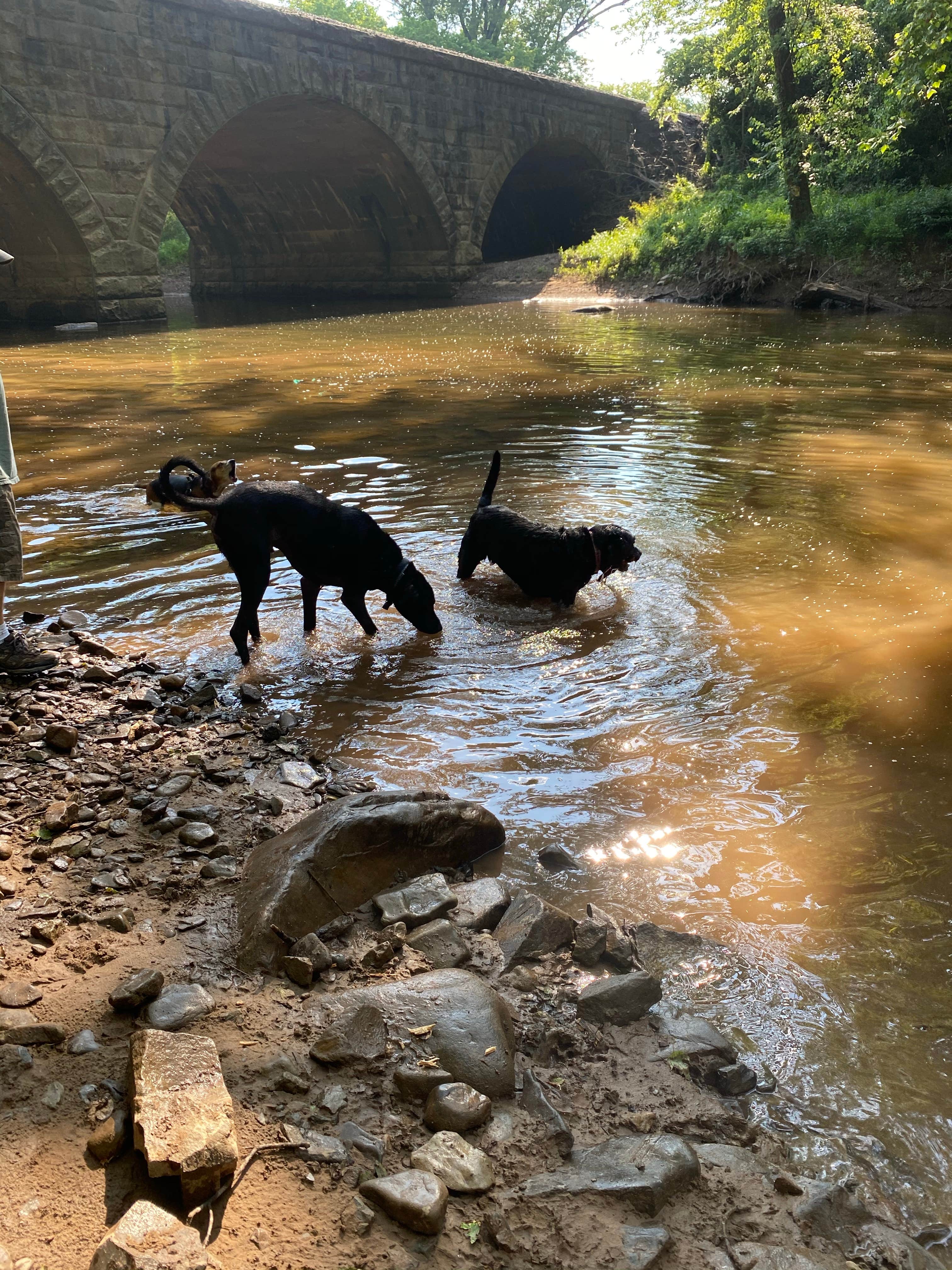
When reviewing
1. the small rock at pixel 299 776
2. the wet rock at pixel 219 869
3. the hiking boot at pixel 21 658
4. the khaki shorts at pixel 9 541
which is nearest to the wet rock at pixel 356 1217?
the wet rock at pixel 219 869

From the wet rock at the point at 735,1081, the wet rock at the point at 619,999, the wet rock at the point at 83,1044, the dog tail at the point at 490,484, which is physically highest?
the dog tail at the point at 490,484

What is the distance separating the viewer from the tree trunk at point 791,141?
2322 cm

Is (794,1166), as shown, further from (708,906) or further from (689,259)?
(689,259)

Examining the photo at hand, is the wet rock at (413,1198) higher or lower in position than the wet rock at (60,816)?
lower

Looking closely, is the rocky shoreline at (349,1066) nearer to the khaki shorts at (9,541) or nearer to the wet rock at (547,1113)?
the wet rock at (547,1113)

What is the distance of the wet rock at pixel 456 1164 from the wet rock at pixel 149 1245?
1.53 feet

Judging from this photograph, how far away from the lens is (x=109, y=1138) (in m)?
1.80

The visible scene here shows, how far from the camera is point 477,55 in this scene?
53.8m

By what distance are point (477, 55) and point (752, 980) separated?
61.7 metres

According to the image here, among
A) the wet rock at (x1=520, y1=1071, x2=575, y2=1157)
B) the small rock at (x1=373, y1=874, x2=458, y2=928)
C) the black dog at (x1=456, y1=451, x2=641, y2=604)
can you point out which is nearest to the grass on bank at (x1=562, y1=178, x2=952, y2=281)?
the black dog at (x1=456, y1=451, x2=641, y2=604)

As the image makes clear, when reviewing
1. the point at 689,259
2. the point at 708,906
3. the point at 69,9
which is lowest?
the point at 708,906

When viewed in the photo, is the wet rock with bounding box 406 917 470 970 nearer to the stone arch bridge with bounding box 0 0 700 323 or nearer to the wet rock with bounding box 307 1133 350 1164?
the wet rock with bounding box 307 1133 350 1164

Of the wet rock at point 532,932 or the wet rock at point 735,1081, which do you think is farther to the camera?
the wet rock at point 532,932

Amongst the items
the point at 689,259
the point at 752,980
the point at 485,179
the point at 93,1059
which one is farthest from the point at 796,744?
the point at 485,179
